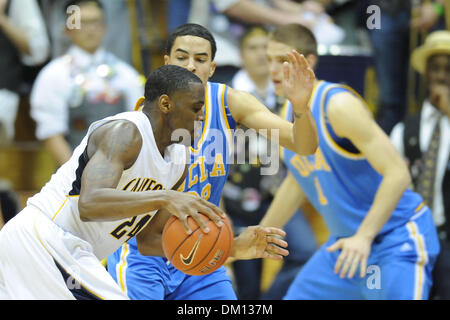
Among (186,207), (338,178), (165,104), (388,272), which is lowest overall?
(388,272)

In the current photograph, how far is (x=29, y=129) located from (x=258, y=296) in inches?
102

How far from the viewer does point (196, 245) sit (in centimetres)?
394

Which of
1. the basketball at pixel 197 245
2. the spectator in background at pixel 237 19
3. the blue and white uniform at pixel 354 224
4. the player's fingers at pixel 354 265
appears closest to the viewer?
the basketball at pixel 197 245

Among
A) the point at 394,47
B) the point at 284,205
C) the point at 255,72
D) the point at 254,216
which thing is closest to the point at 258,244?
the point at 284,205

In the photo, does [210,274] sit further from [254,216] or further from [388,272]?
[254,216]

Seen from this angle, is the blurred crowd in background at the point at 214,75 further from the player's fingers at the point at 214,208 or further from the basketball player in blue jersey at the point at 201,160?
the player's fingers at the point at 214,208

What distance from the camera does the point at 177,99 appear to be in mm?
4027

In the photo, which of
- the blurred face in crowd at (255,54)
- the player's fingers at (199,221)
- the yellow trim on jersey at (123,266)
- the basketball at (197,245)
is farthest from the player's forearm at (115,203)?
the blurred face in crowd at (255,54)

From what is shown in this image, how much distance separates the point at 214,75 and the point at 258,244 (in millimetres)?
3172

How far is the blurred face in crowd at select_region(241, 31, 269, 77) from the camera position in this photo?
7.17 meters

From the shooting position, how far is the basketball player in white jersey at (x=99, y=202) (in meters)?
3.67

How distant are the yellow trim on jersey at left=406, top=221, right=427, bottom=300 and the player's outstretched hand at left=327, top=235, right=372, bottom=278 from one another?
385 mm

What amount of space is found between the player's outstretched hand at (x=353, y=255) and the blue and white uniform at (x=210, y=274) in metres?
0.69
